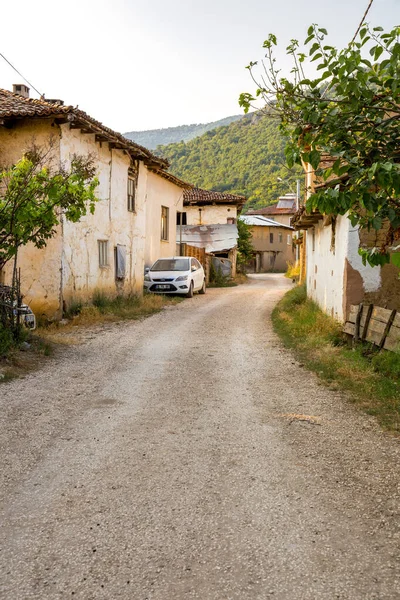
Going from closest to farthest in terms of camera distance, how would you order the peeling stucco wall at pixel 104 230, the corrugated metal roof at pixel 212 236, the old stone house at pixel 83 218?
the old stone house at pixel 83 218, the peeling stucco wall at pixel 104 230, the corrugated metal roof at pixel 212 236

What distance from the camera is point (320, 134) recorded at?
4.50 m

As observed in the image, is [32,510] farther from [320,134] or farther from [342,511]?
[320,134]

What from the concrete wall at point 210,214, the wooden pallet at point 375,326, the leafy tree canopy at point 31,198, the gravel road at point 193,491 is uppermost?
the concrete wall at point 210,214

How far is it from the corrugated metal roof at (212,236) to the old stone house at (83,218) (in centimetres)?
1354

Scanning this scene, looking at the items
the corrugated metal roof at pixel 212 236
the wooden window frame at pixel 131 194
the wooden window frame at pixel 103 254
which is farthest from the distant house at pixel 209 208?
the wooden window frame at pixel 103 254

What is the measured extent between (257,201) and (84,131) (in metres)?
67.9

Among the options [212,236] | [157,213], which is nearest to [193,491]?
[157,213]

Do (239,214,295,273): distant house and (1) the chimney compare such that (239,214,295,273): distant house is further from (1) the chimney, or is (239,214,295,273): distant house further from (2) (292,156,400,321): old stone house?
(2) (292,156,400,321): old stone house

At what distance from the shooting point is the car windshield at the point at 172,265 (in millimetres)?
21719

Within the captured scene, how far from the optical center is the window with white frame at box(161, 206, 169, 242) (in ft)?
86.6

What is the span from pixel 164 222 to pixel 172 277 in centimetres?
633

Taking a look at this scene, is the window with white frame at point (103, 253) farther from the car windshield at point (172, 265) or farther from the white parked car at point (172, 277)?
the car windshield at point (172, 265)

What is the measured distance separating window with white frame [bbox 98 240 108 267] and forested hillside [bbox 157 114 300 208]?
172ft

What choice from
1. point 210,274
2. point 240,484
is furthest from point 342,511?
point 210,274
